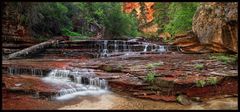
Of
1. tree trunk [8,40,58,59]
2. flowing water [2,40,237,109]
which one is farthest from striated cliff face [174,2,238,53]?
tree trunk [8,40,58,59]

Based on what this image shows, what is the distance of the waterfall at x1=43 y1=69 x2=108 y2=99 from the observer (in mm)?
12536

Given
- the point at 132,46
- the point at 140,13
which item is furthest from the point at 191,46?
the point at 140,13

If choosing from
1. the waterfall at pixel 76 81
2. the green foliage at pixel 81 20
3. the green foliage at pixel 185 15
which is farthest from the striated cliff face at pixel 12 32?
the green foliage at pixel 185 15

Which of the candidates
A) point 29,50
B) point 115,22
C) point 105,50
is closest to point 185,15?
point 105,50

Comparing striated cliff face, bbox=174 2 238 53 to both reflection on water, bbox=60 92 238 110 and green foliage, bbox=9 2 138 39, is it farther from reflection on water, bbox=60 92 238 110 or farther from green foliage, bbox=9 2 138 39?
green foliage, bbox=9 2 138 39

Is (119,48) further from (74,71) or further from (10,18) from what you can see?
(74,71)

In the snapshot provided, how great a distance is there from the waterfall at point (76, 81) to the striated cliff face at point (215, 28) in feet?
24.3

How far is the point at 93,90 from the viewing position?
42.2ft

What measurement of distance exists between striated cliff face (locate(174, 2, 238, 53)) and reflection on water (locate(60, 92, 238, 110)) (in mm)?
5948

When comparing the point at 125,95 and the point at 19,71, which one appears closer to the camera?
the point at 125,95

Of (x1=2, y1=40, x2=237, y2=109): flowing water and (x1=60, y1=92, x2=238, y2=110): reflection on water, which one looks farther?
(x1=2, y1=40, x2=237, y2=109): flowing water

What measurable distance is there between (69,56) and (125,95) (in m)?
11.4

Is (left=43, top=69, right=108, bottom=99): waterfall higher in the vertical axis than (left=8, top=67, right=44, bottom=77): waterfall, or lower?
lower

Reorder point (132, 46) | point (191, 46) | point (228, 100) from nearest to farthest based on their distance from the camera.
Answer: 1. point (228, 100)
2. point (191, 46)
3. point (132, 46)
